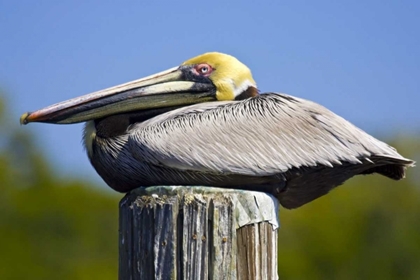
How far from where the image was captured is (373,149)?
5.12m

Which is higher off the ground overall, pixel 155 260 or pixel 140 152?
pixel 140 152

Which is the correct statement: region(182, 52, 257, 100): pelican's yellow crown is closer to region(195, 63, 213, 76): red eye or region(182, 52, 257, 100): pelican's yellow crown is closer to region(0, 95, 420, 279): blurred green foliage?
region(195, 63, 213, 76): red eye

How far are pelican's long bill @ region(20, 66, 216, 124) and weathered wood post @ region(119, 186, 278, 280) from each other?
106cm

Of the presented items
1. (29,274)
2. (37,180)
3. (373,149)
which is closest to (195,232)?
(373,149)

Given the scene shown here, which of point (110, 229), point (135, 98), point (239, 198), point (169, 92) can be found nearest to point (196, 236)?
point (239, 198)

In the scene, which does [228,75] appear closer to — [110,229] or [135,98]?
[135,98]

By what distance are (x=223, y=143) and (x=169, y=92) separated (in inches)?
28.8

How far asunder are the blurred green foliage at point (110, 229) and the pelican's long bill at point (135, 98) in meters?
17.7

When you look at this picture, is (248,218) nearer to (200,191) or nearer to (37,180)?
(200,191)

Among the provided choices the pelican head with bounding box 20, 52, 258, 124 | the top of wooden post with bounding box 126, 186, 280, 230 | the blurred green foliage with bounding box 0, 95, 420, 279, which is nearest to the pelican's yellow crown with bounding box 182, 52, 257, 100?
the pelican head with bounding box 20, 52, 258, 124

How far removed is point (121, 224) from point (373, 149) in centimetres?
136

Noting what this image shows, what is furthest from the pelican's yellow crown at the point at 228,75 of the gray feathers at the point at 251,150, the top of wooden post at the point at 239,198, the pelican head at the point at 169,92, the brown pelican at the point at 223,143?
the top of wooden post at the point at 239,198

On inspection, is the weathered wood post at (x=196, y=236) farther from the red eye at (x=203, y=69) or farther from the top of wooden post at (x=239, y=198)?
the red eye at (x=203, y=69)

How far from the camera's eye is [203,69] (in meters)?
5.85
